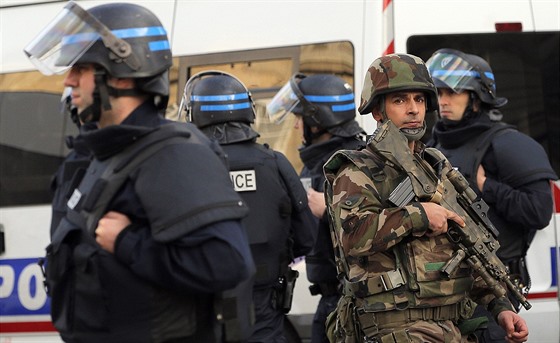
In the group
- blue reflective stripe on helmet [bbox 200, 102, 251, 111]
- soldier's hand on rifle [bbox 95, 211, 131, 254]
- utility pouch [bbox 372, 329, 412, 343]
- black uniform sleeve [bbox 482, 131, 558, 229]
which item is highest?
soldier's hand on rifle [bbox 95, 211, 131, 254]

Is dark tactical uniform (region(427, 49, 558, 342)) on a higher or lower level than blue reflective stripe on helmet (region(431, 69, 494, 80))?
lower

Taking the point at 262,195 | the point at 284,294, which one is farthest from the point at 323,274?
the point at 262,195

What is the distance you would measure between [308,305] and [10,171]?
2.50 m

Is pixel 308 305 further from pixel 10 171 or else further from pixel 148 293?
pixel 148 293

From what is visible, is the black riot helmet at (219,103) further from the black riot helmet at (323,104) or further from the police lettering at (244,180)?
the black riot helmet at (323,104)

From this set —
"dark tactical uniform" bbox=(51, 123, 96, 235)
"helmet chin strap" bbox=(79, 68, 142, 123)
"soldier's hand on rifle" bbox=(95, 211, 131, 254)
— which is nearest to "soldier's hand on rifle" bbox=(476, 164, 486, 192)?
"dark tactical uniform" bbox=(51, 123, 96, 235)

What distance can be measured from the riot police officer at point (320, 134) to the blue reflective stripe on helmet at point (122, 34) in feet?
7.90

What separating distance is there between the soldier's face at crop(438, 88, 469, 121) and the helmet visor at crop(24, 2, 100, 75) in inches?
102

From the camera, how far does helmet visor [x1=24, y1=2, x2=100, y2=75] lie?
2963 millimetres

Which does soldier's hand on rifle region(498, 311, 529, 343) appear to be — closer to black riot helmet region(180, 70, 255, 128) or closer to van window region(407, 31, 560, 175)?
black riot helmet region(180, 70, 255, 128)

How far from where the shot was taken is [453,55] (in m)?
5.33

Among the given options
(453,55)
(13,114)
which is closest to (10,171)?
(13,114)

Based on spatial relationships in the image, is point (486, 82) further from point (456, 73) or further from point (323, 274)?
point (323, 274)

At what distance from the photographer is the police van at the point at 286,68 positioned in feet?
20.2
